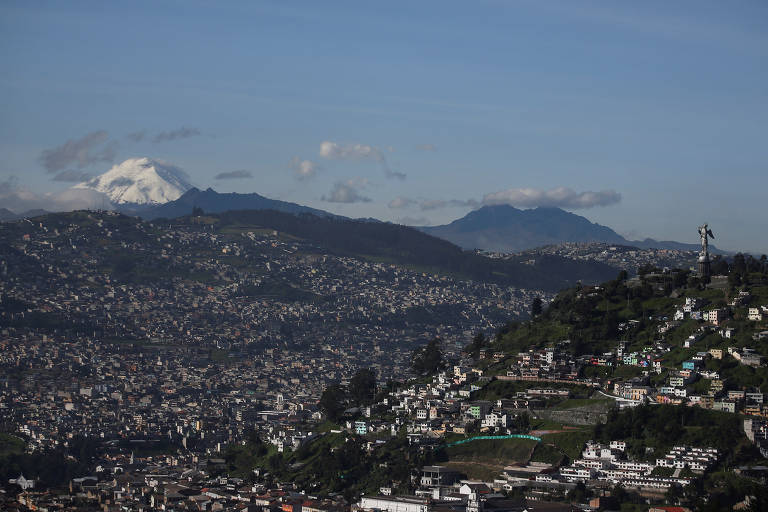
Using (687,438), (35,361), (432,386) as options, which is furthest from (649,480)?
(35,361)

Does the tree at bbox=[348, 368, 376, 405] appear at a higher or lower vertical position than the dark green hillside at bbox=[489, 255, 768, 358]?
lower

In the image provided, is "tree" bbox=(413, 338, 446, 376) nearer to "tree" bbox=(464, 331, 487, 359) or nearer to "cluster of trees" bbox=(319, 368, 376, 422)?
"tree" bbox=(464, 331, 487, 359)

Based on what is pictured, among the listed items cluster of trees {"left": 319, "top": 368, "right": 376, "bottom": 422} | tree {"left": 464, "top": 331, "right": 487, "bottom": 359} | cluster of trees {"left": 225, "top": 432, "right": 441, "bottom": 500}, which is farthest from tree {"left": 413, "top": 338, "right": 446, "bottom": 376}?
cluster of trees {"left": 225, "top": 432, "right": 441, "bottom": 500}

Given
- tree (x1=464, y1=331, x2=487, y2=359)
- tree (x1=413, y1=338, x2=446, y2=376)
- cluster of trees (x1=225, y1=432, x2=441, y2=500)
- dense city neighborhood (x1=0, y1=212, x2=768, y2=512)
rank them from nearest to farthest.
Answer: dense city neighborhood (x1=0, y1=212, x2=768, y2=512)
cluster of trees (x1=225, y1=432, x2=441, y2=500)
tree (x1=464, y1=331, x2=487, y2=359)
tree (x1=413, y1=338, x2=446, y2=376)

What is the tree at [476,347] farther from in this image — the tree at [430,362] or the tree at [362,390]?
the tree at [362,390]

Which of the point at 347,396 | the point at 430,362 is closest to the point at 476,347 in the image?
the point at 430,362

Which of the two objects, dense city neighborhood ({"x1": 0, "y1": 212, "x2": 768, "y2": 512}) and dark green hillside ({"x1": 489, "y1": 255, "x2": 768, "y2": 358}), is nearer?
dense city neighborhood ({"x1": 0, "y1": 212, "x2": 768, "y2": 512})

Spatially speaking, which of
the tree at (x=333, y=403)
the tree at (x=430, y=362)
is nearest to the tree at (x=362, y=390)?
the tree at (x=333, y=403)

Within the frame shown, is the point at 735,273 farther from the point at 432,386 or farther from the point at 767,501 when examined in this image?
the point at 767,501
